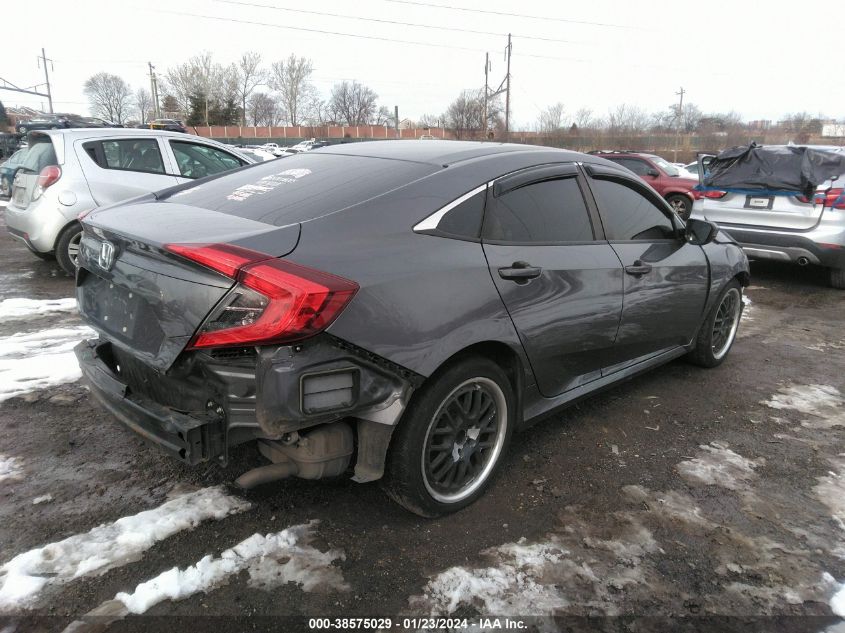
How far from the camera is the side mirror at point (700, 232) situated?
4.00 m

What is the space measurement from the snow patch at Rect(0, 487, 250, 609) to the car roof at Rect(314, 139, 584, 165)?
189 cm

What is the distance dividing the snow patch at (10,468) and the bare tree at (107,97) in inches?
3845

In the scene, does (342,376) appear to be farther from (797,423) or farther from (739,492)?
(797,423)

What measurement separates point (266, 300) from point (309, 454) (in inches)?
25.1

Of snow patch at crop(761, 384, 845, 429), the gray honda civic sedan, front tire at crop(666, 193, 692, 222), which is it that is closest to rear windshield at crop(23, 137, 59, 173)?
the gray honda civic sedan

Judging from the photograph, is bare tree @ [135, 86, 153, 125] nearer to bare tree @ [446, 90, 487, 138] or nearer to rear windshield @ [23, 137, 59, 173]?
bare tree @ [446, 90, 487, 138]

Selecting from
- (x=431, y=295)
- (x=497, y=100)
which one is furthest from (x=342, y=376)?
(x=497, y=100)

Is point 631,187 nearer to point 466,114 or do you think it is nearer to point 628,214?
point 628,214

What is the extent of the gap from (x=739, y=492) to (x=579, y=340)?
113 centimetres

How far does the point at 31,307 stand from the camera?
5.62 meters

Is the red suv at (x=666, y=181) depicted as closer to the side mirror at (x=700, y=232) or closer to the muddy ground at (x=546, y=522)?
the side mirror at (x=700, y=232)

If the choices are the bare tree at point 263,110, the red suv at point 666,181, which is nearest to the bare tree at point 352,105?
the bare tree at point 263,110

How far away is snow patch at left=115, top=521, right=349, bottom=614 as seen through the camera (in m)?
2.17

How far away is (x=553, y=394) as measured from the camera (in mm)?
3100
